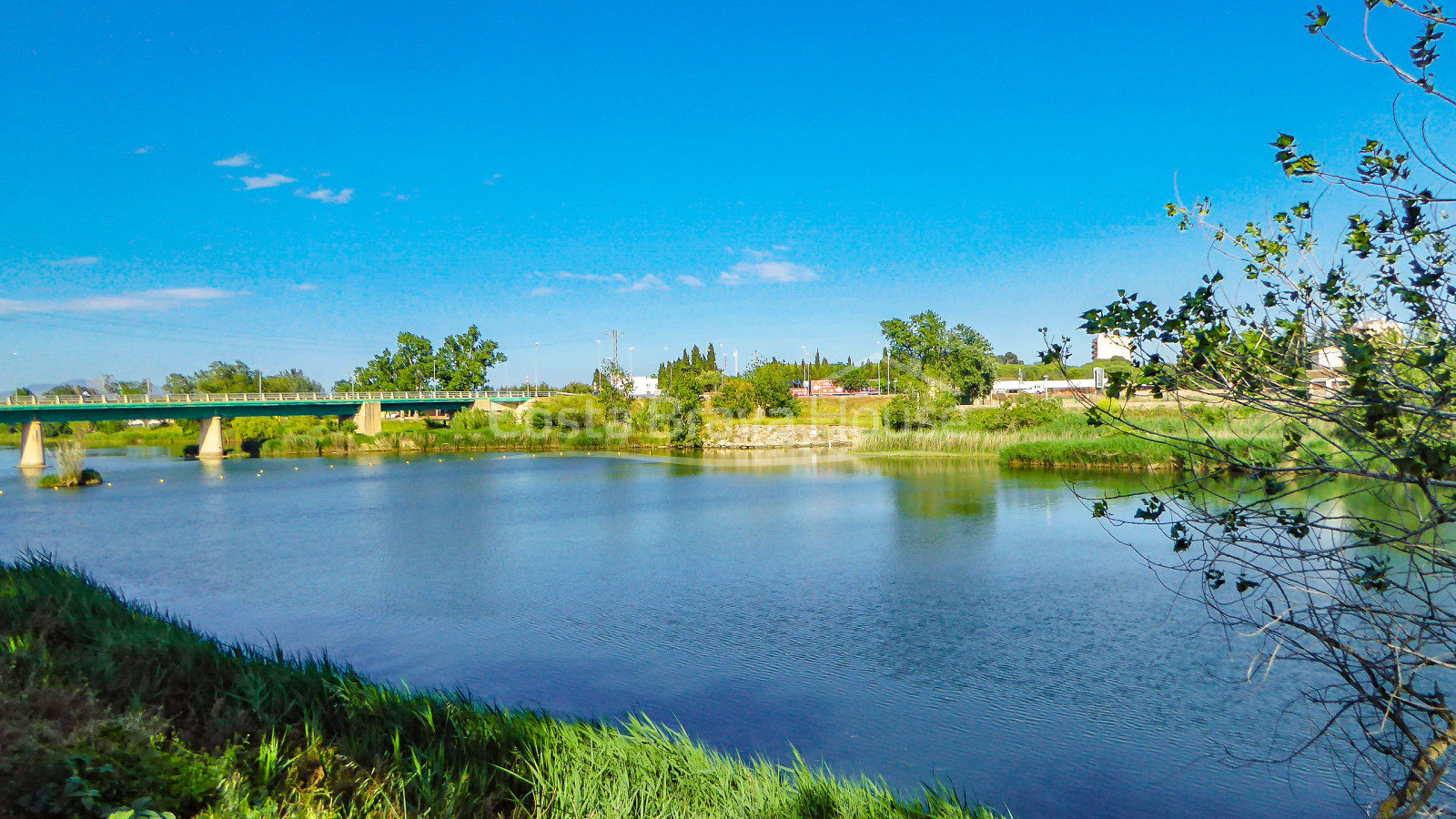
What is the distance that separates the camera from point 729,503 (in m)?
21.5

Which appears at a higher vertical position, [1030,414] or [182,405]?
[182,405]

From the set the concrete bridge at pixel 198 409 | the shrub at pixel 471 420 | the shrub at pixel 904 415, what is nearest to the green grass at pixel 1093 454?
the shrub at pixel 904 415

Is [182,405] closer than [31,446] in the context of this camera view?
No

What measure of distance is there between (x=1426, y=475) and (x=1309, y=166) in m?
1.22

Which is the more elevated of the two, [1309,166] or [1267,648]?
[1309,166]

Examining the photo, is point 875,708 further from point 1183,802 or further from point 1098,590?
point 1098,590

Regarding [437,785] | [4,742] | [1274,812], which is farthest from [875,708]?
[4,742]

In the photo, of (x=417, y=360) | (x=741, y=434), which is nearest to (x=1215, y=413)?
(x=741, y=434)

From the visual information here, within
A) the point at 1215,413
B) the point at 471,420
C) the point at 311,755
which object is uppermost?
the point at 1215,413

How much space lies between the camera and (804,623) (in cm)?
935

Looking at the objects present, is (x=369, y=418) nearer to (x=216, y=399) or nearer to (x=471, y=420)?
(x=471, y=420)

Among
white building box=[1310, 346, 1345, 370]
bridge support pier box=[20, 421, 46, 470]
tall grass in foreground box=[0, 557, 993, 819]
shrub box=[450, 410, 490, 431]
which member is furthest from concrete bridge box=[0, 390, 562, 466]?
white building box=[1310, 346, 1345, 370]

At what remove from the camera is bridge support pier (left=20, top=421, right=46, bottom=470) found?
38781 millimetres

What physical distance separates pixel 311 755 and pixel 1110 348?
443 centimetres
